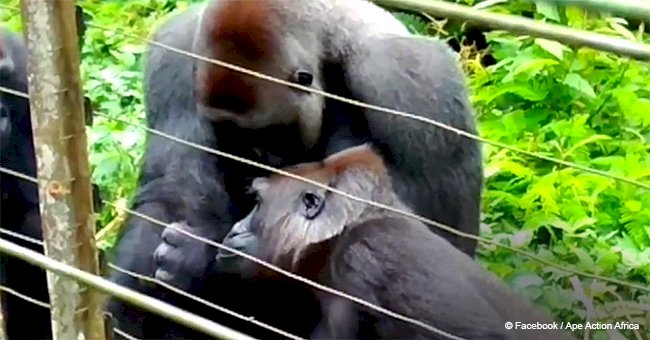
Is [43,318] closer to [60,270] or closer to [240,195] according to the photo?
[240,195]

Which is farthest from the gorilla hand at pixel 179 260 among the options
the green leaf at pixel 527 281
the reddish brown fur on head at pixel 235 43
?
the green leaf at pixel 527 281

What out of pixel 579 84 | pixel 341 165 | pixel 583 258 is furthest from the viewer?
pixel 579 84

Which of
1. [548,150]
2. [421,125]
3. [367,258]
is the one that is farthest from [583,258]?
[367,258]

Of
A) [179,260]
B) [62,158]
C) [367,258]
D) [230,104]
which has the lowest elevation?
[179,260]

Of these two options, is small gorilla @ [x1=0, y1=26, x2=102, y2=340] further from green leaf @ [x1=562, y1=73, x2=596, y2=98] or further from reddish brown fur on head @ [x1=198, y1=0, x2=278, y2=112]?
green leaf @ [x1=562, y1=73, x2=596, y2=98]

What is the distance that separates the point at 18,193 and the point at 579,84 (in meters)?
1.67

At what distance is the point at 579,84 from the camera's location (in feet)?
11.5

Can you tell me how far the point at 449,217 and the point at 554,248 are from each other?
0.55 metres

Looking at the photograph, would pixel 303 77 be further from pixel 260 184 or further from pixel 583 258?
pixel 583 258

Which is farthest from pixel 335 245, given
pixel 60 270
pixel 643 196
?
pixel 643 196

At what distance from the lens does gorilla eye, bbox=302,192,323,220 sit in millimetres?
2199

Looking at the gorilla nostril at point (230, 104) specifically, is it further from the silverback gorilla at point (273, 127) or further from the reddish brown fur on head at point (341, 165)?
the reddish brown fur on head at point (341, 165)

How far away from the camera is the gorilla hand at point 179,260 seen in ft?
7.77

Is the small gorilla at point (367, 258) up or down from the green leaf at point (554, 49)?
up
